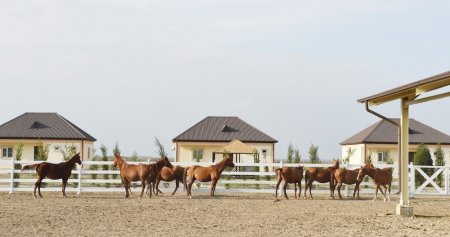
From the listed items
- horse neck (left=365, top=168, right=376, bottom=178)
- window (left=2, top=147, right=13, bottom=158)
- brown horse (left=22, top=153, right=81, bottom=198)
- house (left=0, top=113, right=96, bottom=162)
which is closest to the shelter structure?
horse neck (left=365, top=168, right=376, bottom=178)

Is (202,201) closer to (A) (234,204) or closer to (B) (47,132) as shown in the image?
(A) (234,204)

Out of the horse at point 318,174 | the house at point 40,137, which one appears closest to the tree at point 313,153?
the horse at point 318,174

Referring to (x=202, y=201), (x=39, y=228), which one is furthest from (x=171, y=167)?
(x=39, y=228)

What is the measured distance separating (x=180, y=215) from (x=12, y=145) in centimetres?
3476

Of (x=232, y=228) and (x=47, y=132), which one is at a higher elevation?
(x=47, y=132)

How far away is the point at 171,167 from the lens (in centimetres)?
2214

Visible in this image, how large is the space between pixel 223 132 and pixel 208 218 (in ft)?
108

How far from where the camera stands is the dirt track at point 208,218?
12.0 meters

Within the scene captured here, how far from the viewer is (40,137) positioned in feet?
155

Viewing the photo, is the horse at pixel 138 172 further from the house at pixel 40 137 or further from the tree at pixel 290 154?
the house at pixel 40 137

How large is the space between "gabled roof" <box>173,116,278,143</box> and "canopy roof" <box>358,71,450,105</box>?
30.1 meters

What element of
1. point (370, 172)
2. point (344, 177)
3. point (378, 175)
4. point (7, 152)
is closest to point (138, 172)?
point (344, 177)

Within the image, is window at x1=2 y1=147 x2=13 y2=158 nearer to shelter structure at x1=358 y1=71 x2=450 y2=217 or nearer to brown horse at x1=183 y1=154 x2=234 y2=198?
brown horse at x1=183 y1=154 x2=234 y2=198

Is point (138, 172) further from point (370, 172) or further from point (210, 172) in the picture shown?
point (370, 172)
